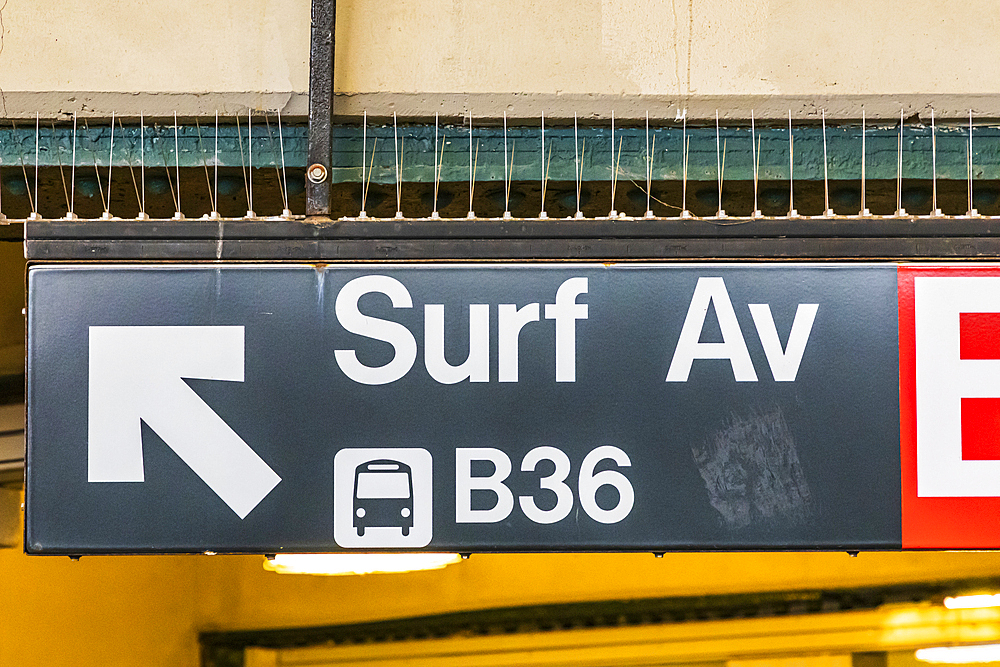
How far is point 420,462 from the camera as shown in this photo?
1.81 meters

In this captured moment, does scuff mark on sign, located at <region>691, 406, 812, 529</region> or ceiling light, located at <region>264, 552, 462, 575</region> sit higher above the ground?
scuff mark on sign, located at <region>691, 406, 812, 529</region>

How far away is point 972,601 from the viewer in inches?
146

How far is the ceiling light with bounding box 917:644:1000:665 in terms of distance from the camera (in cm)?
372

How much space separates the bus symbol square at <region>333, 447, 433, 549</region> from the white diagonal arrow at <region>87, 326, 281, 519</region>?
142 mm

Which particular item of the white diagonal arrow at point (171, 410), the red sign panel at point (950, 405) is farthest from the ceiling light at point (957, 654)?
the white diagonal arrow at point (171, 410)

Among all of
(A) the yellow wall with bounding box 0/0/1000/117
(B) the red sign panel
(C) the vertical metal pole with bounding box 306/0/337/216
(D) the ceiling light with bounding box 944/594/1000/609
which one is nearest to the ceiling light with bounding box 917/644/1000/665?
(D) the ceiling light with bounding box 944/594/1000/609

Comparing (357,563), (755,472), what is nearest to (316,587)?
(357,563)

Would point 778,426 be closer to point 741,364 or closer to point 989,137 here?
point 741,364

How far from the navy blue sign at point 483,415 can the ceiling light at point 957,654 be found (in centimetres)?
232

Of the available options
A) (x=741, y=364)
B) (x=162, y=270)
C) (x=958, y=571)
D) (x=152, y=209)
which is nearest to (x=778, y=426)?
(x=741, y=364)

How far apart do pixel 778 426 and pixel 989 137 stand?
972mm

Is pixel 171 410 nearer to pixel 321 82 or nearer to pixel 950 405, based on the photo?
pixel 321 82

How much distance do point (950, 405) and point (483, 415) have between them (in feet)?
2.94

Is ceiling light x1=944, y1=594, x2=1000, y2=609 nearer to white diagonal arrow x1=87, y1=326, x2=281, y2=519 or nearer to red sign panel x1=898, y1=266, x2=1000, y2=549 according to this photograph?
red sign panel x1=898, y1=266, x2=1000, y2=549
